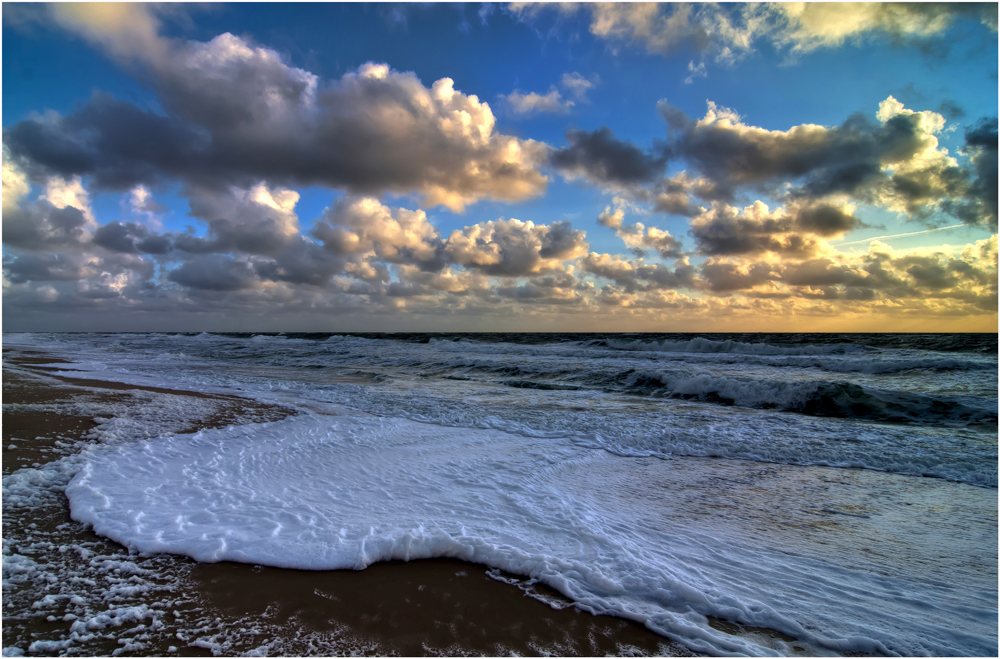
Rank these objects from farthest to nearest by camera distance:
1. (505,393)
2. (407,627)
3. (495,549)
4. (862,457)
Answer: (505,393)
(862,457)
(495,549)
(407,627)

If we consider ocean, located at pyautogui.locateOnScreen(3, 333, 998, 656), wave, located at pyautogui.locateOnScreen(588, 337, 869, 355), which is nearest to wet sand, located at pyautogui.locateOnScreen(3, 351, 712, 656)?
ocean, located at pyautogui.locateOnScreen(3, 333, 998, 656)

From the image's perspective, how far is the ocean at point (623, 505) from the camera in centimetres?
310

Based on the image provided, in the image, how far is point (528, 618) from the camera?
9.46ft

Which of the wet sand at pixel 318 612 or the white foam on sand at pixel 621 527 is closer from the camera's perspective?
the wet sand at pixel 318 612

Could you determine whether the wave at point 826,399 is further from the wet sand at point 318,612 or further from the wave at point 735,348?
the wave at point 735,348

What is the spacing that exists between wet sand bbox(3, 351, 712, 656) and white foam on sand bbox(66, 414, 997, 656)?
0.14m

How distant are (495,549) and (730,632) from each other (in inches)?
68.3

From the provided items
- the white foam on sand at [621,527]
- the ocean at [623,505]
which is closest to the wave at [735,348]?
the ocean at [623,505]

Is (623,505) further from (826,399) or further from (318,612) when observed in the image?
(826,399)

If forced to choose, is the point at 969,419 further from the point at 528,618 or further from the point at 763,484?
the point at 528,618

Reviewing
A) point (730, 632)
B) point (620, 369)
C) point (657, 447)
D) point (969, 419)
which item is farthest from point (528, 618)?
point (620, 369)

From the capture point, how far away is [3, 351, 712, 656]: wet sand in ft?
8.22

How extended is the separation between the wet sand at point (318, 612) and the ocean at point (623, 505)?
0.37 feet

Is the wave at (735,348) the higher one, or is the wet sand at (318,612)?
the wave at (735,348)
